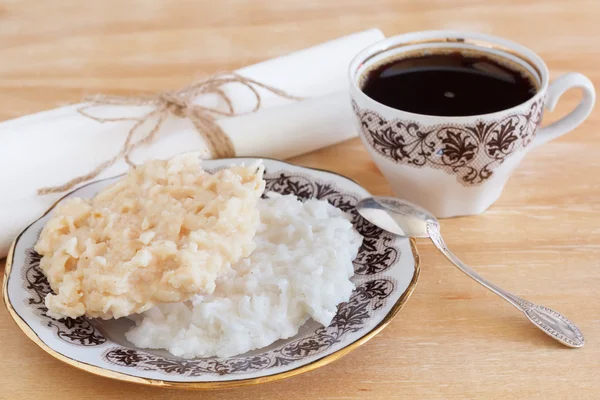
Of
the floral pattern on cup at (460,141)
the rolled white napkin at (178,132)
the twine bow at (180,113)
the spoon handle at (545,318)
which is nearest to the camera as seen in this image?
the spoon handle at (545,318)

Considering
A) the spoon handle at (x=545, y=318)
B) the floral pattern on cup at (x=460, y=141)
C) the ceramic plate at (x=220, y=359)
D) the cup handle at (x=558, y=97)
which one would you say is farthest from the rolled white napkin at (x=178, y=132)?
the spoon handle at (x=545, y=318)

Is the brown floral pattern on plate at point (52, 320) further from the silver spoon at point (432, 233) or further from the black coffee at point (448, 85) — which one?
the black coffee at point (448, 85)

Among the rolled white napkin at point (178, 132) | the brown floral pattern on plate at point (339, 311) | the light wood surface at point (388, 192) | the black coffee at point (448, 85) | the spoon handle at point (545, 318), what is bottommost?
the light wood surface at point (388, 192)

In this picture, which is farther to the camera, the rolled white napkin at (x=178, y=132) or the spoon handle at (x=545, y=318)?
the rolled white napkin at (x=178, y=132)

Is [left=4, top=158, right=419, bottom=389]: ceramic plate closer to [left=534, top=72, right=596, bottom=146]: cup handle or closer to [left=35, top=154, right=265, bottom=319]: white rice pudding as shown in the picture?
[left=35, top=154, right=265, bottom=319]: white rice pudding

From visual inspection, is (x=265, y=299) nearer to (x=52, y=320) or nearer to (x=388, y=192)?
(x=52, y=320)

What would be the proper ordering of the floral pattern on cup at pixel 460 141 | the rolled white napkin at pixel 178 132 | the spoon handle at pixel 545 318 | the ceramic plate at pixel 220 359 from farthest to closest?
the rolled white napkin at pixel 178 132 → the floral pattern on cup at pixel 460 141 → the spoon handle at pixel 545 318 → the ceramic plate at pixel 220 359

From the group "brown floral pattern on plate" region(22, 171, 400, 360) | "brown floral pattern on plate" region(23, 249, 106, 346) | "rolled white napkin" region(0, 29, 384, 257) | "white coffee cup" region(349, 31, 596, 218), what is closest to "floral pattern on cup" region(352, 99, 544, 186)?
"white coffee cup" region(349, 31, 596, 218)
